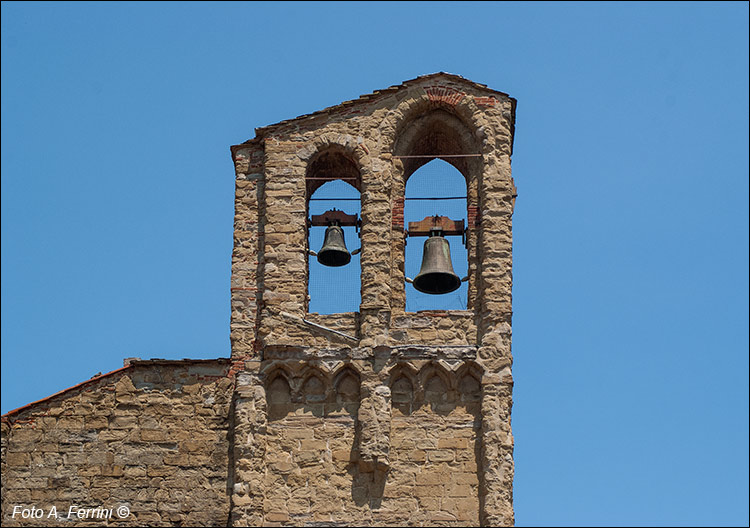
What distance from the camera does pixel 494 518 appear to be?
21.5m

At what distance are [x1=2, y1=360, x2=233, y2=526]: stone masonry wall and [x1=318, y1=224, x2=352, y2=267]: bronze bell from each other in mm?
2100

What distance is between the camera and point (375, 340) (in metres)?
22.6

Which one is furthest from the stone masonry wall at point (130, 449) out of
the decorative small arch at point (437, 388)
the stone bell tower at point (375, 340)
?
the decorative small arch at point (437, 388)

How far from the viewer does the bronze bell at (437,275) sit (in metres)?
23.3

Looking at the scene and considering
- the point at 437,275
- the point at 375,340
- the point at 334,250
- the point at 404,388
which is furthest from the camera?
the point at 334,250

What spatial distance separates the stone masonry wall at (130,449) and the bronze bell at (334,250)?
2.10 metres

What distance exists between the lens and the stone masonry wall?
22.1 m

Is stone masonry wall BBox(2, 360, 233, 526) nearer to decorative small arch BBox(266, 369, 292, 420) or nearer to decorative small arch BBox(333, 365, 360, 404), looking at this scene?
decorative small arch BBox(266, 369, 292, 420)

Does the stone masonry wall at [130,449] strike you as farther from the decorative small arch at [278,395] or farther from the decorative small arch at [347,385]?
the decorative small arch at [347,385]

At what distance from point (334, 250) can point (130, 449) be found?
379 cm

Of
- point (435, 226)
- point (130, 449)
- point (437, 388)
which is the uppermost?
point (435, 226)

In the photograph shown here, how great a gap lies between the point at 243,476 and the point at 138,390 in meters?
1.94

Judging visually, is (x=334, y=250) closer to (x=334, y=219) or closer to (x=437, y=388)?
(x=334, y=219)

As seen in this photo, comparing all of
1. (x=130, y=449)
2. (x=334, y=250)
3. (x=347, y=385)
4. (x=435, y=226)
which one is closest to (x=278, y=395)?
(x=347, y=385)
